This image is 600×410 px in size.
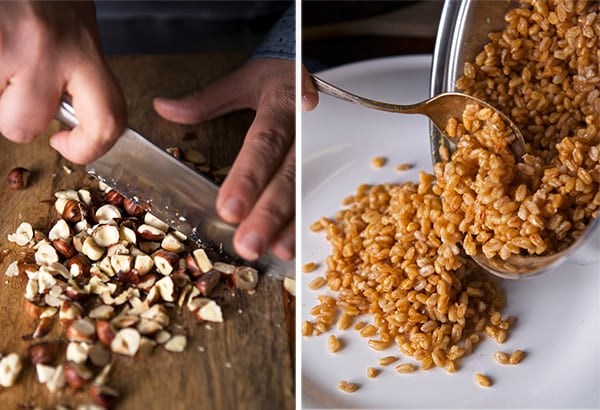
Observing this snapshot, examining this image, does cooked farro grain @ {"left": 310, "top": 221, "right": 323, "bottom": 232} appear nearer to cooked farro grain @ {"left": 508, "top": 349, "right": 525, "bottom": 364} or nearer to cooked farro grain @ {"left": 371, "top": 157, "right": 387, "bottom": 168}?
cooked farro grain @ {"left": 371, "top": 157, "right": 387, "bottom": 168}

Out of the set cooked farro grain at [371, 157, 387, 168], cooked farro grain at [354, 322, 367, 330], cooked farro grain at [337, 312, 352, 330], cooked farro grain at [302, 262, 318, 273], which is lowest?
cooked farro grain at [302, 262, 318, 273]

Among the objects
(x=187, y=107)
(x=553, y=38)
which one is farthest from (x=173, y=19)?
(x=553, y=38)

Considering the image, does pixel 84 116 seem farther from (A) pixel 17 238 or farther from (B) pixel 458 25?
(B) pixel 458 25

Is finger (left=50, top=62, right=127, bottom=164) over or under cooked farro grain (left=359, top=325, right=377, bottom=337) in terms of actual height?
over

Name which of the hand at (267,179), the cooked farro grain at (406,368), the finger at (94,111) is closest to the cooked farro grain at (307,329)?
the cooked farro grain at (406,368)

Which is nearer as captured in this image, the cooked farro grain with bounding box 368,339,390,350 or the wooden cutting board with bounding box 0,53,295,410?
the wooden cutting board with bounding box 0,53,295,410

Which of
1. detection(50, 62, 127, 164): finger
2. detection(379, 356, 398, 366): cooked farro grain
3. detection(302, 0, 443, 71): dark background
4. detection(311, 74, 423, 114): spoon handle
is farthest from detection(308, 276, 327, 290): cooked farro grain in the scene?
detection(302, 0, 443, 71): dark background

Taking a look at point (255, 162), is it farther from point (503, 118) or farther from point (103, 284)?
point (503, 118)
